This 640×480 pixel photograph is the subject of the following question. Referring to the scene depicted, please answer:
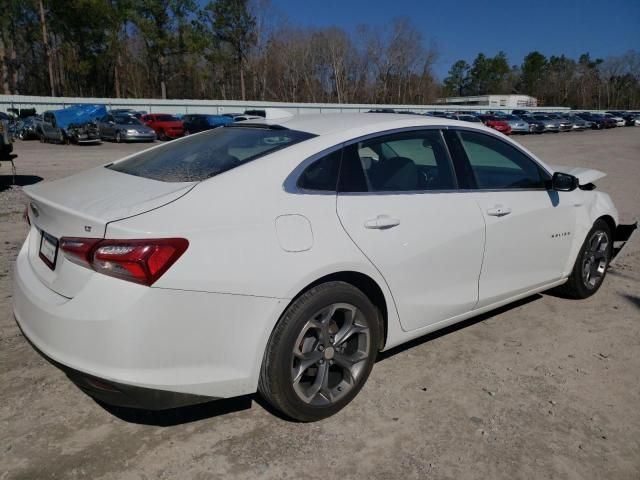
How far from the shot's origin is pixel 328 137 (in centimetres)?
281

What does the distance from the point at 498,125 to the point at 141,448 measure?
120ft

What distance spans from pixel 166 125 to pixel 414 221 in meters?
28.3

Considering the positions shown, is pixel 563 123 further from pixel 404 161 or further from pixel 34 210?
pixel 34 210

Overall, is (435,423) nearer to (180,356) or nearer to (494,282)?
(494,282)

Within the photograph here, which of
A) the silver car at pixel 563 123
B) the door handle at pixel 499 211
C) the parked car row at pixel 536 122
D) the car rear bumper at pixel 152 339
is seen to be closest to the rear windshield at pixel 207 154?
the car rear bumper at pixel 152 339

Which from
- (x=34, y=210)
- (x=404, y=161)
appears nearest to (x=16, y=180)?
(x=34, y=210)

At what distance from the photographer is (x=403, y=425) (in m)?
2.71

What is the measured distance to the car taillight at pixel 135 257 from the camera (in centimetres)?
207

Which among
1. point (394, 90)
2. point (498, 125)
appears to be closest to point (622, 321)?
point (498, 125)

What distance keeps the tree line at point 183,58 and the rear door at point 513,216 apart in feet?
185

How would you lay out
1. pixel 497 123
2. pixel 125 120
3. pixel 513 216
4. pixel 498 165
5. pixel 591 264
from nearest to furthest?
pixel 513 216
pixel 498 165
pixel 591 264
pixel 125 120
pixel 497 123

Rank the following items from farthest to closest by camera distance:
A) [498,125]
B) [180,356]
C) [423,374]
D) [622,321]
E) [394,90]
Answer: [394,90] → [498,125] → [622,321] → [423,374] → [180,356]

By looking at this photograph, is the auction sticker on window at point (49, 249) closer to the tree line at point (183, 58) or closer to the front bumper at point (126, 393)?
the front bumper at point (126, 393)

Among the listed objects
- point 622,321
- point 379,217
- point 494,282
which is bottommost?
point 622,321
